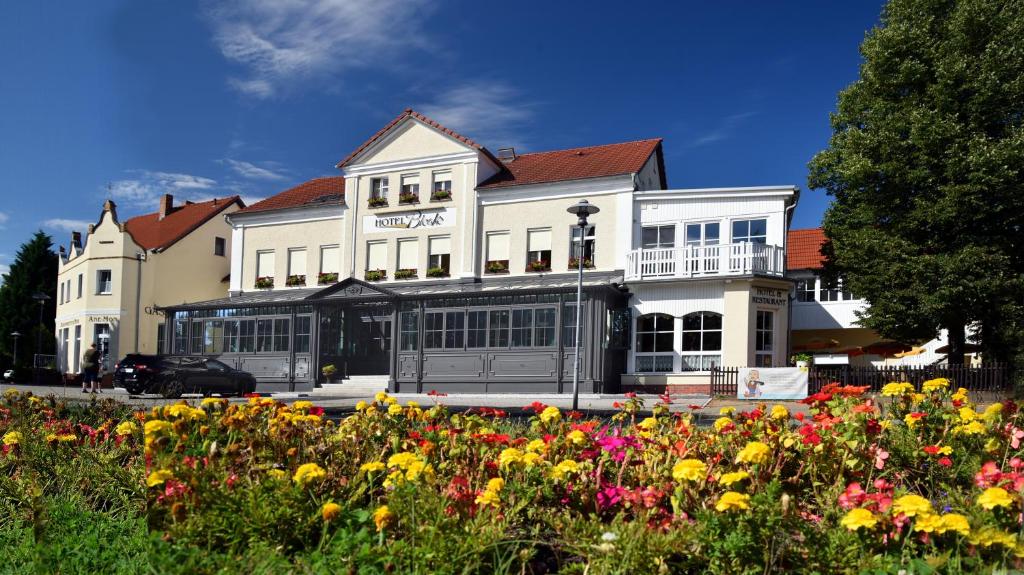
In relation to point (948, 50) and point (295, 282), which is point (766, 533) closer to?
point (948, 50)

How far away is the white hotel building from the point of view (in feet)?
89.0

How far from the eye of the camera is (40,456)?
5770 millimetres

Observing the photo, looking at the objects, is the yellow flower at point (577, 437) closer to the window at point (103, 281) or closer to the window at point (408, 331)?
the window at point (408, 331)

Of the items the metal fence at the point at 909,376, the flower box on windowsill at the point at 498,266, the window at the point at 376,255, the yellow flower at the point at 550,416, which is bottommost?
the metal fence at the point at 909,376

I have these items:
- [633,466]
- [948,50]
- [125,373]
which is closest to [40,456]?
[633,466]

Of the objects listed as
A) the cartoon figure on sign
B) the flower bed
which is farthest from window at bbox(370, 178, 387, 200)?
the flower bed

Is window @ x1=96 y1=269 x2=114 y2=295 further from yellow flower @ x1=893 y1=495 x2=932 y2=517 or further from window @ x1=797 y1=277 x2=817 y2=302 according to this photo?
yellow flower @ x1=893 y1=495 x2=932 y2=517

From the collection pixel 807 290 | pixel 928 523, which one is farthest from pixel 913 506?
pixel 807 290

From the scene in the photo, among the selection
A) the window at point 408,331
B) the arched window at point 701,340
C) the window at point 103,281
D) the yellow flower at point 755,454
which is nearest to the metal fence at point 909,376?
the arched window at point 701,340

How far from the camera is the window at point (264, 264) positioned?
35.9 meters

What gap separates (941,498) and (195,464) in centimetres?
384

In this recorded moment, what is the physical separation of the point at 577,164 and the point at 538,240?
3.56 m

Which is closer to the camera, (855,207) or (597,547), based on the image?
(597,547)

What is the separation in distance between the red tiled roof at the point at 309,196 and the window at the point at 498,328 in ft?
30.6
